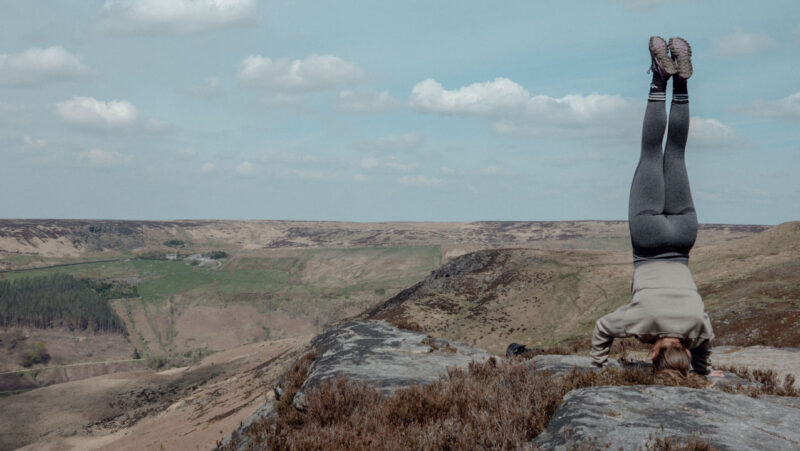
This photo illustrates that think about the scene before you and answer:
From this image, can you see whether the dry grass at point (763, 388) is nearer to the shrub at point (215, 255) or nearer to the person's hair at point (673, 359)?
the person's hair at point (673, 359)

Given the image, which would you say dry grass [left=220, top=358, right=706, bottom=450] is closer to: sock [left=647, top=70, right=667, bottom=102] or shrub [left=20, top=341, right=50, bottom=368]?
sock [left=647, top=70, right=667, bottom=102]

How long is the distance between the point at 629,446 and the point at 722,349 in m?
15.6

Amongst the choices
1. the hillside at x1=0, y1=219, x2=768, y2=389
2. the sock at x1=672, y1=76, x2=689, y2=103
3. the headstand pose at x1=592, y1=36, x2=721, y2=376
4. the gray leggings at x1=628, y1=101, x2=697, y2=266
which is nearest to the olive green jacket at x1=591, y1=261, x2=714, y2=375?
the headstand pose at x1=592, y1=36, x2=721, y2=376

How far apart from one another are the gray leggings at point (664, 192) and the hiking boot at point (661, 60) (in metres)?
0.41

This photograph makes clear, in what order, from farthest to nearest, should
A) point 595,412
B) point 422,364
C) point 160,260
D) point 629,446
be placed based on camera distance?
point 160,260, point 422,364, point 595,412, point 629,446

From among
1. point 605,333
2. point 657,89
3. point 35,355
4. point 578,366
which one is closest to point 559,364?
point 578,366

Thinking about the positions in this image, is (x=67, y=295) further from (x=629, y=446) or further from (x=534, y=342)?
(x=629, y=446)

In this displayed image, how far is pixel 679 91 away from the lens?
260 inches

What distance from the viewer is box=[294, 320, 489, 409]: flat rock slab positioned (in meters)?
8.71

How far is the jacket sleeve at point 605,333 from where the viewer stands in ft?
21.9

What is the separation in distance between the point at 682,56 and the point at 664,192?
1.79 metres

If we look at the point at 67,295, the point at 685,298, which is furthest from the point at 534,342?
the point at 67,295

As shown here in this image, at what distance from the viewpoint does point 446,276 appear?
164 ft

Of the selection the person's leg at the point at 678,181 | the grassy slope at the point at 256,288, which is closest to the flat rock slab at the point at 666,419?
the person's leg at the point at 678,181
